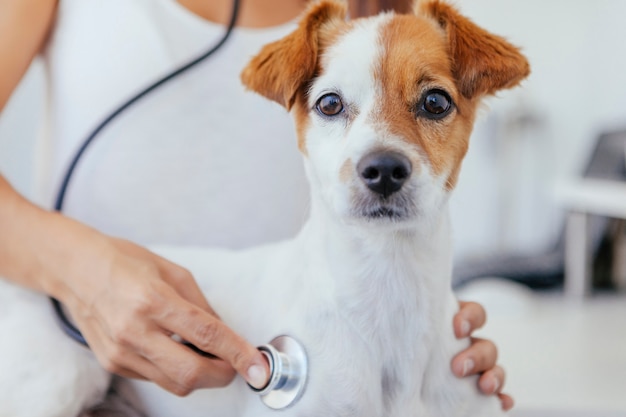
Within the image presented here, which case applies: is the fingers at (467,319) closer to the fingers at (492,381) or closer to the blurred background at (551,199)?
the fingers at (492,381)

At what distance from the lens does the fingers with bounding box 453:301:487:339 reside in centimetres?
80

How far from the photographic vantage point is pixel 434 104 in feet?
2.54

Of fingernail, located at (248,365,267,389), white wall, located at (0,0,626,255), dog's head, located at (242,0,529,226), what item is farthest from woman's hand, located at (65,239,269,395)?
white wall, located at (0,0,626,255)

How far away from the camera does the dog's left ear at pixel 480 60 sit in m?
0.75

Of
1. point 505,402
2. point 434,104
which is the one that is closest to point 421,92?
point 434,104

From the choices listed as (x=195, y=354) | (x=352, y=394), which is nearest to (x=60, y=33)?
(x=195, y=354)

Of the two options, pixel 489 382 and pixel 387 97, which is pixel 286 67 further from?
pixel 489 382

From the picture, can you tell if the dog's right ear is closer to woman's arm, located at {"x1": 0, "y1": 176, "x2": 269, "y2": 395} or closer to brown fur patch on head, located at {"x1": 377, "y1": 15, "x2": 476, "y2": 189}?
brown fur patch on head, located at {"x1": 377, "y1": 15, "x2": 476, "y2": 189}

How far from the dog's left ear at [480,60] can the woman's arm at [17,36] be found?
0.56 meters

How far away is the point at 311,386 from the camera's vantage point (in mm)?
724

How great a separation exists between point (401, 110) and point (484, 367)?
30 cm

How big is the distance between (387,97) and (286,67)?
0.12 m

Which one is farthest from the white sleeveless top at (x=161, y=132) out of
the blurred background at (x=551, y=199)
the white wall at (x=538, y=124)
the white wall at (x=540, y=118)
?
the white wall at (x=538, y=124)

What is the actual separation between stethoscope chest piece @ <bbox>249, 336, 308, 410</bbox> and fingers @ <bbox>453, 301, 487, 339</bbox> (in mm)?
186
